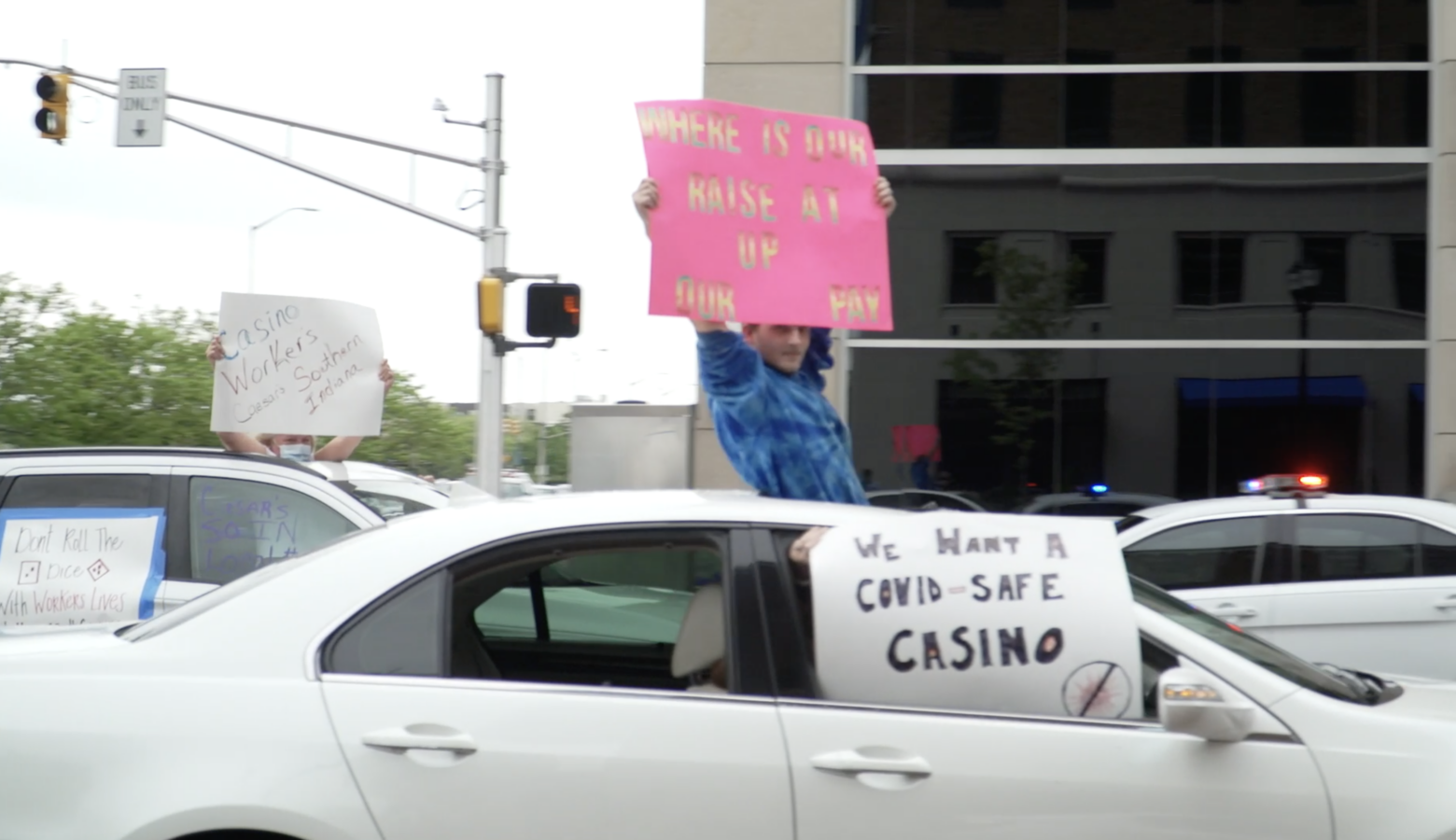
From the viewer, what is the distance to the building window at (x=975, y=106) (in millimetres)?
14867

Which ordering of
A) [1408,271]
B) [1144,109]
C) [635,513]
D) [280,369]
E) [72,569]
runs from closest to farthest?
[635,513] < [72,569] < [280,369] < [1408,271] < [1144,109]

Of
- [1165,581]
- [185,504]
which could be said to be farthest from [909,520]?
[1165,581]

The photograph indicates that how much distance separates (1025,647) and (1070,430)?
38.9 ft

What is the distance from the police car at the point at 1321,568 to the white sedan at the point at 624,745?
14.2 feet

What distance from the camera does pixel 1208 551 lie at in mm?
7652

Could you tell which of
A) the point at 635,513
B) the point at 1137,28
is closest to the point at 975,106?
the point at 1137,28

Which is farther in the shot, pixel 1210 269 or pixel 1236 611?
pixel 1210 269

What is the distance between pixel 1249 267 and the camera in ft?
48.1

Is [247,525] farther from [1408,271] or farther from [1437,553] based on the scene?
[1408,271]

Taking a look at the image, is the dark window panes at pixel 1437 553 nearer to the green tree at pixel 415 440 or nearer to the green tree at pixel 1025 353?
the green tree at pixel 1025 353

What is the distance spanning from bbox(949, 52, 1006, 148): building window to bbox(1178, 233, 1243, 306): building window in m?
2.19

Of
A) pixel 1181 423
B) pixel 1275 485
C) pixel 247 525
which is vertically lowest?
pixel 247 525

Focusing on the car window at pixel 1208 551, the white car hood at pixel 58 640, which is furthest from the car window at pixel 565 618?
the car window at pixel 1208 551

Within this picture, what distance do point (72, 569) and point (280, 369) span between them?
7.47 feet
